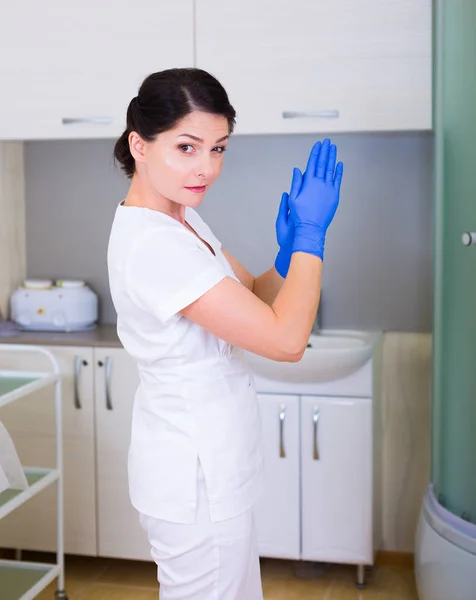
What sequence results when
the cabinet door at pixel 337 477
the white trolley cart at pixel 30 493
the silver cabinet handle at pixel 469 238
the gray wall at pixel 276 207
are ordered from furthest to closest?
1. the gray wall at pixel 276 207
2. the cabinet door at pixel 337 477
3. the white trolley cart at pixel 30 493
4. the silver cabinet handle at pixel 469 238

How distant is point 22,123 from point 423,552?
6.07 feet

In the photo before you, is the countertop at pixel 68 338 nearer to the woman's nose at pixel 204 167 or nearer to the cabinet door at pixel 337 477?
the cabinet door at pixel 337 477

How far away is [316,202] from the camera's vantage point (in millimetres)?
1514

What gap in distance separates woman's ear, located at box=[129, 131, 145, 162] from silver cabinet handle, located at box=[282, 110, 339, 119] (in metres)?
1.21

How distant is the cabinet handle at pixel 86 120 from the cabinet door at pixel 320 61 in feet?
1.20

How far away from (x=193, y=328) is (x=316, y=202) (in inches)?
12.6

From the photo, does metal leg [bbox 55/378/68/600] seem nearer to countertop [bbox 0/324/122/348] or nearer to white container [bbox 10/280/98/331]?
countertop [bbox 0/324/122/348]

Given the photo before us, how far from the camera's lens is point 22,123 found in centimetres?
Answer: 280

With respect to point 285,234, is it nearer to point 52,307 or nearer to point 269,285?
point 269,285

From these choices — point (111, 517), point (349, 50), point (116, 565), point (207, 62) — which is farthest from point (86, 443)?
point (349, 50)

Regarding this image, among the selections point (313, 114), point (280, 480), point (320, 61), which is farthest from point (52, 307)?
point (320, 61)

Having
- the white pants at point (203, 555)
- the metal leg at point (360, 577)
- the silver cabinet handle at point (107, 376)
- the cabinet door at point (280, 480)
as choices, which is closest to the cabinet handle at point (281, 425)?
the cabinet door at point (280, 480)

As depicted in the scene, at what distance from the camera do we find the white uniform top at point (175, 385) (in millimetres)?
1382

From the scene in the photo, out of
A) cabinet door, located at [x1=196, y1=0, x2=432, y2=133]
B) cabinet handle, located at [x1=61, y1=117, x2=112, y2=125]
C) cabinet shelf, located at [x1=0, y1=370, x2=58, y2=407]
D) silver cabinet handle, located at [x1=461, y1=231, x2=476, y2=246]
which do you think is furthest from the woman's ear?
cabinet handle, located at [x1=61, y1=117, x2=112, y2=125]
